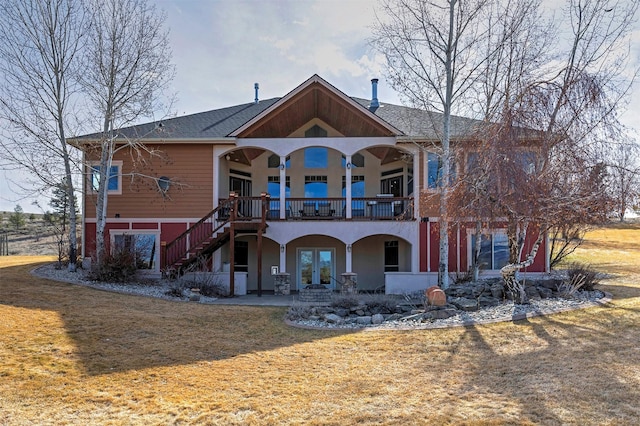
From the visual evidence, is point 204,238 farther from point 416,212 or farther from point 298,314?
point 416,212

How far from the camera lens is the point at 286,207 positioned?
1688 cm

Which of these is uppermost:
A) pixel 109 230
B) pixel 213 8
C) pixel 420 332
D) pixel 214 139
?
pixel 213 8

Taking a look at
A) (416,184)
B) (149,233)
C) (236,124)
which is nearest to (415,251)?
(416,184)

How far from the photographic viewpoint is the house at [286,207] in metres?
14.9

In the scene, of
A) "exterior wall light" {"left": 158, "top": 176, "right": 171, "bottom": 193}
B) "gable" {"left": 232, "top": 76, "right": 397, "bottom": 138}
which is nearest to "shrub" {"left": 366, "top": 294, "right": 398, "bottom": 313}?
"gable" {"left": 232, "top": 76, "right": 397, "bottom": 138}

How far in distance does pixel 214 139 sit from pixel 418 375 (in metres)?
12.2

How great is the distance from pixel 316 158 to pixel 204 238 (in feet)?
21.1

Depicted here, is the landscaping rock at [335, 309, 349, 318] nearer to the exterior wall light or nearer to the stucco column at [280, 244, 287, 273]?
the stucco column at [280, 244, 287, 273]

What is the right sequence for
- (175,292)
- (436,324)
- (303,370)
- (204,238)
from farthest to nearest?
(204,238) < (175,292) < (436,324) < (303,370)

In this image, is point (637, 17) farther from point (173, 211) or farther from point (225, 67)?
point (173, 211)

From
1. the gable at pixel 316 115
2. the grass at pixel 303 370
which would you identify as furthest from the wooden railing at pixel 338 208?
the grass at pixel 303 370

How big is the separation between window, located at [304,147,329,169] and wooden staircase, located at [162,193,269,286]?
398cm

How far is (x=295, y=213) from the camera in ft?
55.2

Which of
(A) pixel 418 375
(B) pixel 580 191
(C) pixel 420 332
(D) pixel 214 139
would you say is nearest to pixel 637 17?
(B) pixel 580 191
